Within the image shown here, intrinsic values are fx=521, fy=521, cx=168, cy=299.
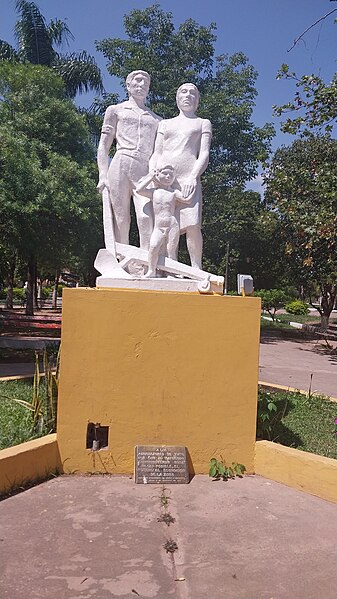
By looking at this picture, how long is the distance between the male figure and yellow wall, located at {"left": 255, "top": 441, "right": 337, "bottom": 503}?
2.11 m

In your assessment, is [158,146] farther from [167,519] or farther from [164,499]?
[167,519]

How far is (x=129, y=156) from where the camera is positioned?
4.79 m

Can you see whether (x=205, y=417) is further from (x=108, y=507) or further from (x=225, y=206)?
(x=225, y=206)

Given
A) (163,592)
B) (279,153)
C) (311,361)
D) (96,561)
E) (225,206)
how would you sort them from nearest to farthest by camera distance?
(163,592)
(96,561)
(311,361)
(225,206)
(279,153)

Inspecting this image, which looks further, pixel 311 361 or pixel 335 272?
pixel 335 272

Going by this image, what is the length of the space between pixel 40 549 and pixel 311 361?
10.3 metres

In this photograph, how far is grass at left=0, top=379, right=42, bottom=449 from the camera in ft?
13.3

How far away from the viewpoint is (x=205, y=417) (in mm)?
3969

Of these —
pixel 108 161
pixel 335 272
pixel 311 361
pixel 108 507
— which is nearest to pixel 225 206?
pixel 335 272

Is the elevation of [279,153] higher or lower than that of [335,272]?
higher

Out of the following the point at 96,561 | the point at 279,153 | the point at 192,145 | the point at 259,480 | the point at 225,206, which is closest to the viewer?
the point at 96,561

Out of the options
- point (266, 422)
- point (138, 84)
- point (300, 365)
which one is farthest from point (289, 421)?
point (300, 365)

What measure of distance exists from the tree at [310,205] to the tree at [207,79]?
5.86 ft

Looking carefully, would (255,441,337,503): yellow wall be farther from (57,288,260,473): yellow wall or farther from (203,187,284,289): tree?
(203,187,284,289): tree
